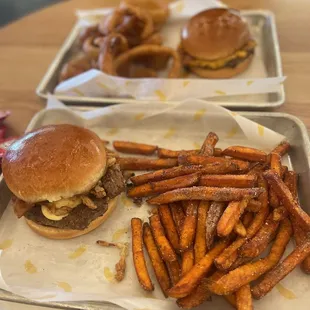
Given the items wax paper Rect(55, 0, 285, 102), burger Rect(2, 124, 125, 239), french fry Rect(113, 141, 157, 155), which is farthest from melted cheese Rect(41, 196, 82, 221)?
wax paper Rect(55, 0, 285, 102)

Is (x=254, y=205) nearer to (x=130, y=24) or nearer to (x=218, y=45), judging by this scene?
(x=218, y=45)

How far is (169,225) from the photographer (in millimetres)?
1876

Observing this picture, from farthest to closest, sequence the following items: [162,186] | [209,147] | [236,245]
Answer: [209,147] → [162,186] → [236,245]

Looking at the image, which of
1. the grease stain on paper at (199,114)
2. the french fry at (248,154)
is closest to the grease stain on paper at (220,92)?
the grease stain on paper at (199,114)

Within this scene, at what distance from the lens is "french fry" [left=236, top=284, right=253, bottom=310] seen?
5.02ft

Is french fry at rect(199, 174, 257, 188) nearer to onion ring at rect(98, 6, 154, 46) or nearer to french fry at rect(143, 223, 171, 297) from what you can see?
french fry at rect(143, 223, 171, 297)

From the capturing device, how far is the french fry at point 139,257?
171 centimetres

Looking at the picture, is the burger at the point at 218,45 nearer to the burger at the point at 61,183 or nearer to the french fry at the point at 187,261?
the burger at the point at 61,183

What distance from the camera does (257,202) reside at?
1.79 meters

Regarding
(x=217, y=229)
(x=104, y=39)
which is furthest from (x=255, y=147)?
(x=104, y=39)

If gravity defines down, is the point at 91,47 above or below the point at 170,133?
above

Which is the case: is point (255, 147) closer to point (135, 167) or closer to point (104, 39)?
point (135, 167)

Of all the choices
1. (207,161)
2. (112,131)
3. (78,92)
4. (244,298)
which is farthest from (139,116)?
(244,298)

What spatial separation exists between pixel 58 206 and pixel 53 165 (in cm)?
20
